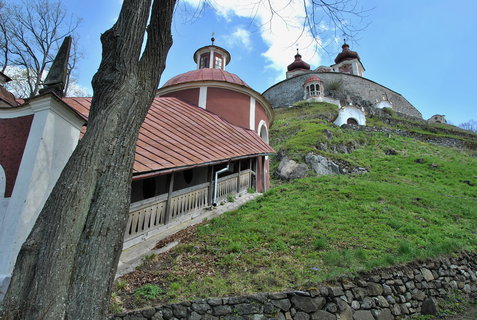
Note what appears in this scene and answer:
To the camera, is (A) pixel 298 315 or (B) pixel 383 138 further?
(B) pixel 383 138

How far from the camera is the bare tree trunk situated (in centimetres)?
210

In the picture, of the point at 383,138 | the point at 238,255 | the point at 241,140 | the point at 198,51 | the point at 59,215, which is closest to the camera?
the point at 59,215

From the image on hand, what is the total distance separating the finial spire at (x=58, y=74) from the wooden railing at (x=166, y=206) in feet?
9.16

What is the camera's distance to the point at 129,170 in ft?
9.20

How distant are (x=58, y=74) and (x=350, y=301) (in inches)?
237

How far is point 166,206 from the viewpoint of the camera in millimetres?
7621

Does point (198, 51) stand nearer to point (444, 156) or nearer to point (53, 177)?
point (53, 177)

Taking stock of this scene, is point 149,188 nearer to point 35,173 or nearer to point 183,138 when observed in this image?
point 183,138

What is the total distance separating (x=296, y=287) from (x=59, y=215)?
141 inches

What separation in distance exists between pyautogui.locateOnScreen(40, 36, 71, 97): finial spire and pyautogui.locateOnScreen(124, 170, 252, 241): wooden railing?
279 cm

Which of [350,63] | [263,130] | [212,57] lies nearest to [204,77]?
[263,130]

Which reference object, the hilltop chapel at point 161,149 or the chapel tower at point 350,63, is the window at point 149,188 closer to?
the hilltop chapel at point 161,149

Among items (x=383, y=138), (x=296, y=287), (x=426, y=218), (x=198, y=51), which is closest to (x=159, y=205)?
(x=296, y=287)

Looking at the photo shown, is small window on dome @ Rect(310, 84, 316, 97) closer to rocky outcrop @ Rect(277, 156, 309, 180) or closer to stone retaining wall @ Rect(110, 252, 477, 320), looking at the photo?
rocky outcrop @ Rect(277, 156, 309, 180)
